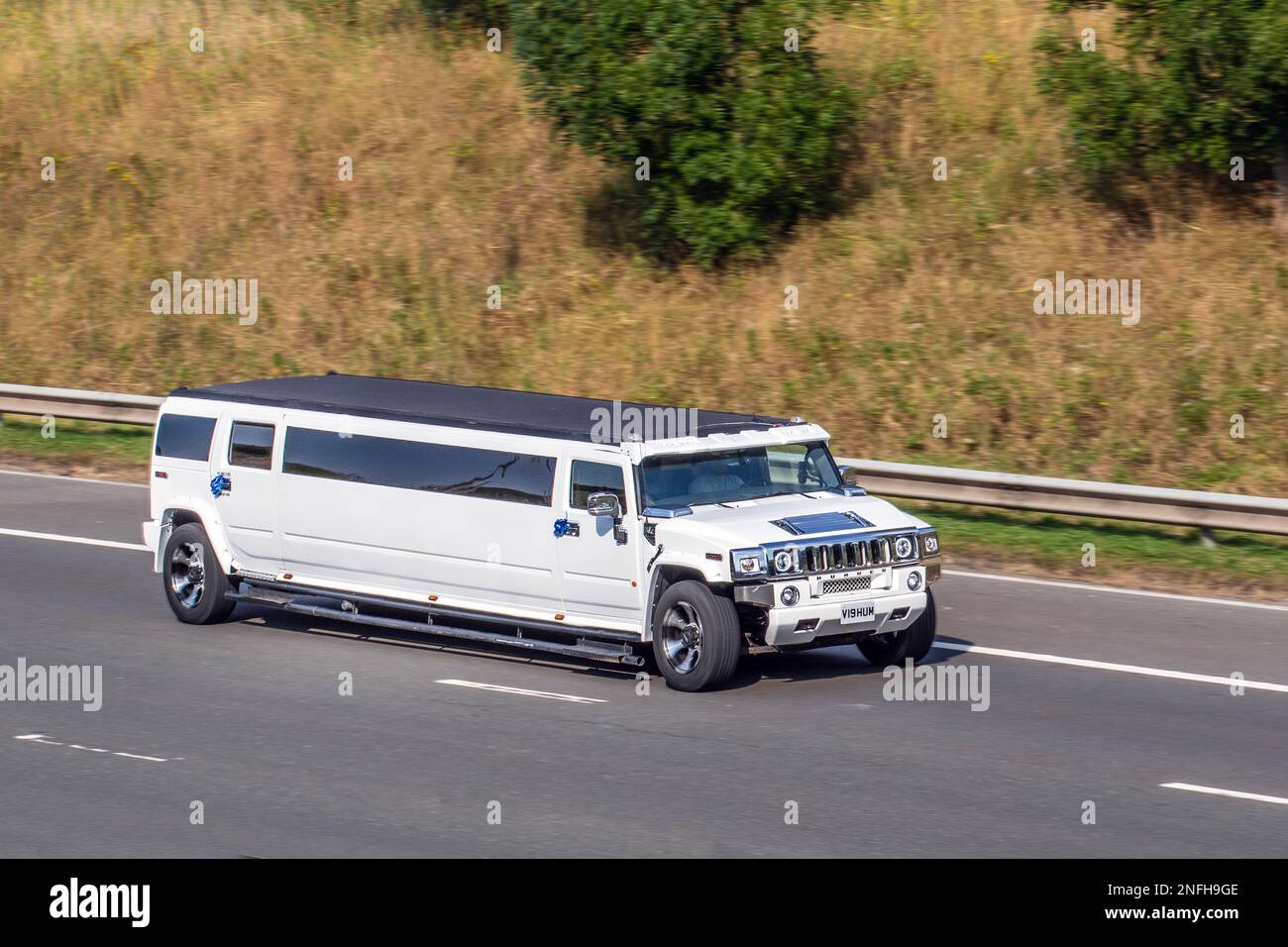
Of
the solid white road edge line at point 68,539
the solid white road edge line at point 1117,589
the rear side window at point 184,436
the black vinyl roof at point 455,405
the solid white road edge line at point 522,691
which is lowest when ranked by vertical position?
the solid white road edge line at point 522,691

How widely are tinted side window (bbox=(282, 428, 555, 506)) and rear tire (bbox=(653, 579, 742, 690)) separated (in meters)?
1.23

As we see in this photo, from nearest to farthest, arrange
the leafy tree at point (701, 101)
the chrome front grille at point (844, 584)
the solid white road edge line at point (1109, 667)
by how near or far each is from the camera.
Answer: the chrome front grille at point (844, 584) < the solid white road edge line at point (1109, 667) < the leafy tree at point (701, 101)

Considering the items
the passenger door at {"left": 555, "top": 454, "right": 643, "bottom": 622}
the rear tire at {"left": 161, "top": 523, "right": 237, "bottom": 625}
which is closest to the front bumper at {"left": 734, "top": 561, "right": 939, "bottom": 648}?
the passenger door at {"left": 555, "top": 454, "right": 643, "bottom": 622}

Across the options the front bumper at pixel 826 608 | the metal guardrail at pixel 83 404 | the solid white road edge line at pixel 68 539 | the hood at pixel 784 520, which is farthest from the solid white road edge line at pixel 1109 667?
the metal guardrail at pixel 83 404

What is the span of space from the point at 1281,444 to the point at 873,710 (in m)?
9.11

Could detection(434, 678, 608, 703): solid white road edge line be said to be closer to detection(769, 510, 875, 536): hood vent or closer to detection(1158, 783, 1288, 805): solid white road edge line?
detection(769, 510, 875, 536): hood vent

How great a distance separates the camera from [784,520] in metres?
12.0

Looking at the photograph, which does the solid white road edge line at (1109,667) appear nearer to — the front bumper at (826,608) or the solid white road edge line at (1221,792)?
the front bumper at (826,608)

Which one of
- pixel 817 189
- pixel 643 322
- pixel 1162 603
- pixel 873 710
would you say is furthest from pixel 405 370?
pixel 873 710

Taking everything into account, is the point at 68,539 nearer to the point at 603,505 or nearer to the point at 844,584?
the point at 603,505

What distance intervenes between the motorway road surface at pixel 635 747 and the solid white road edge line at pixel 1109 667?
39 mm

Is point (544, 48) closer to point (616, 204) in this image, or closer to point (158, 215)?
point (616, 204)

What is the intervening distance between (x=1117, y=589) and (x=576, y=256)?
1177 centimetres

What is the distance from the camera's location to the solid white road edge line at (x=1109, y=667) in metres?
12.5
